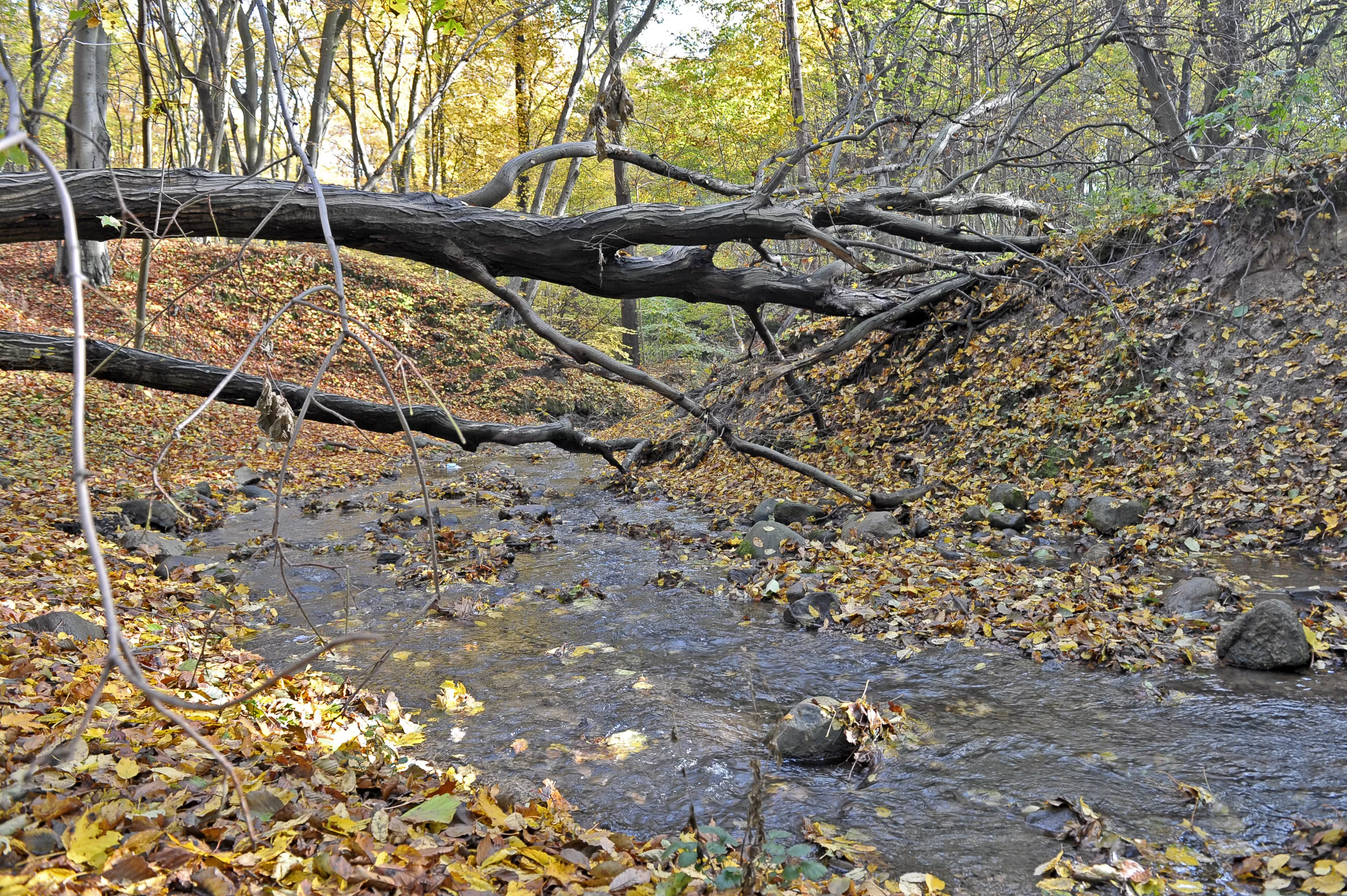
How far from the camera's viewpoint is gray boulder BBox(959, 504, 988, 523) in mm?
6637

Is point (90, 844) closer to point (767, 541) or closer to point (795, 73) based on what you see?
point (767, 541)

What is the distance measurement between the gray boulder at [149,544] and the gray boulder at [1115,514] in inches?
287

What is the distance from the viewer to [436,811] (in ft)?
8.63

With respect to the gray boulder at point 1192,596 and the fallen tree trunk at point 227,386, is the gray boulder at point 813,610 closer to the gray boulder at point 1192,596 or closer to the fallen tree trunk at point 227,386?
the gray boulder at point 1192,596

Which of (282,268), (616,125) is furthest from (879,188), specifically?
(282,268)

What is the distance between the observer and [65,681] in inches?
128

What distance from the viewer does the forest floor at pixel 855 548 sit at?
234 centimetres

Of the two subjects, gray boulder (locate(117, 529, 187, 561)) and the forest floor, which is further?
gray boulder (locate(117, 529, 187, 561))

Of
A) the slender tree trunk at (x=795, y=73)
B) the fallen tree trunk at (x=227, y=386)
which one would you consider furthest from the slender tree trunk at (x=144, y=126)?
the slender tree trunk at (x=795, y=73)

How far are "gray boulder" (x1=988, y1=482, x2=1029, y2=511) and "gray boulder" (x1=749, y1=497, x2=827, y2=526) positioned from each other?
153 cm

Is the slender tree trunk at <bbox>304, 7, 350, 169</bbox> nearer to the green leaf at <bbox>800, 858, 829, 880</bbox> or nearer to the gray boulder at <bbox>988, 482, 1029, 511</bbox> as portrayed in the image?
the gray boulder at <bbox>988, 482, 1029, 511</bbox>

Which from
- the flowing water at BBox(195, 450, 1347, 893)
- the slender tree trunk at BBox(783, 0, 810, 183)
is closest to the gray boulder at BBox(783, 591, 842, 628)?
the flowing water at BBox(195, 450, 1347, 893)

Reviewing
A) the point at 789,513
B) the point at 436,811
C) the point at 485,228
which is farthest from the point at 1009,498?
the point at 436,811

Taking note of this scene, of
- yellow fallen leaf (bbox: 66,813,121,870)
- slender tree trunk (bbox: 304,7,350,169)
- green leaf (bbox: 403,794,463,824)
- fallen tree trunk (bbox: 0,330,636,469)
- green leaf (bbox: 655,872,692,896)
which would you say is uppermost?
slender tree trunk (bbox: 304,7,350,169)
